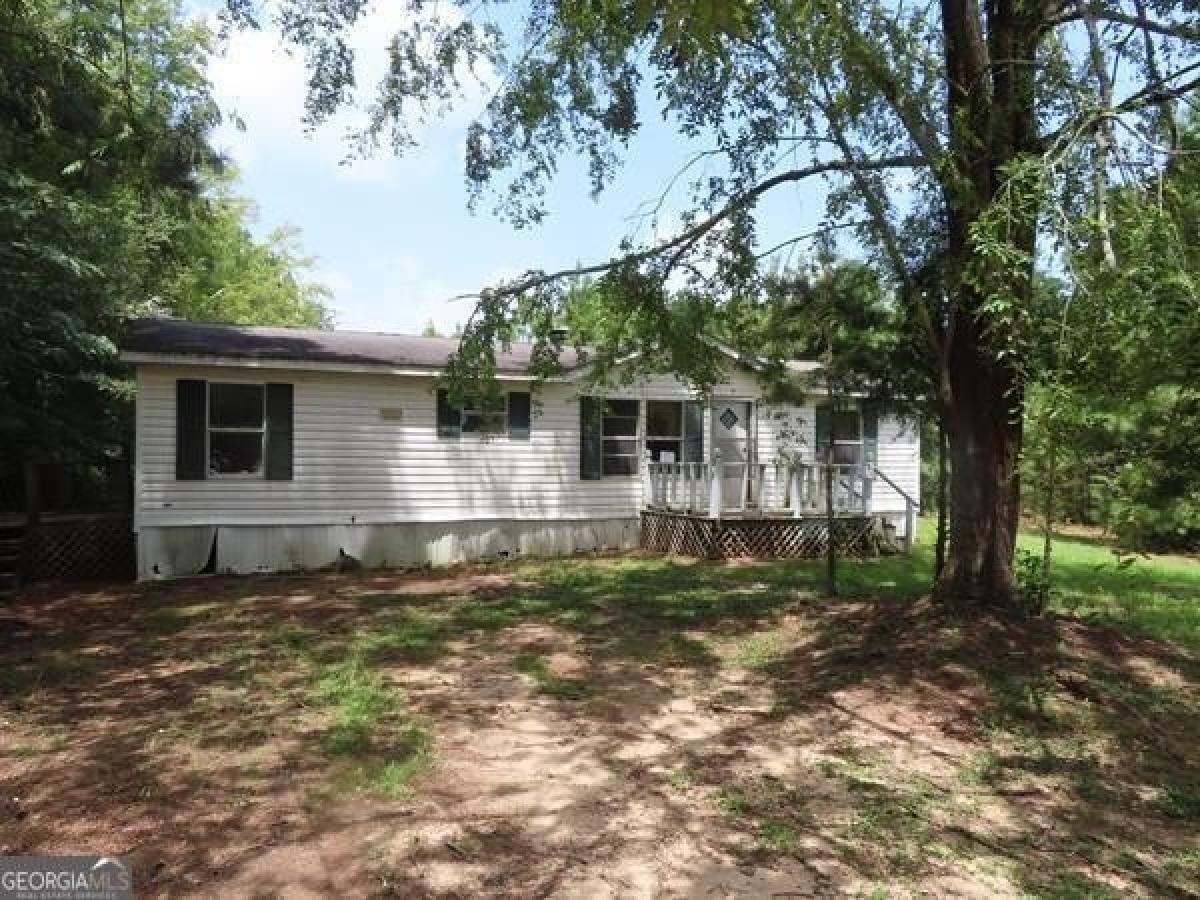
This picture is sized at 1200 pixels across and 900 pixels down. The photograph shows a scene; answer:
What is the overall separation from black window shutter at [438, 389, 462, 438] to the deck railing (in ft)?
11.6

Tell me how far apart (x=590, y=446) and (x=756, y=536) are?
316 centimetres

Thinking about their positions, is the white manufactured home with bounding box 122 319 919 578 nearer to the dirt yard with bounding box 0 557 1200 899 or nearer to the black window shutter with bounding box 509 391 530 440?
the black window shutter with bounding box 509 391 530 440

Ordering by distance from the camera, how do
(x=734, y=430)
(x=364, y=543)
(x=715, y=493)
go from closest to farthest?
(x=364, y=543), (x=715, y=493), (x=734, y=430)

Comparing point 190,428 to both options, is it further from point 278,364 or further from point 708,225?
point 708,225

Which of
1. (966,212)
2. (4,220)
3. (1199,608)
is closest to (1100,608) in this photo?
(1199,608)

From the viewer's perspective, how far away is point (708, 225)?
350 inches

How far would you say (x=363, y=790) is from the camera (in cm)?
446

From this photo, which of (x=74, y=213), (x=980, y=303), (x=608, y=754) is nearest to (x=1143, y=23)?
(x=980, y=303)

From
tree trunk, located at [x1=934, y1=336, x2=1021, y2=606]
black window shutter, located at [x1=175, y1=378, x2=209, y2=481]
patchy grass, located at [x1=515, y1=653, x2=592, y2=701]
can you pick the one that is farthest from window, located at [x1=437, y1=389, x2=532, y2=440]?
tree trunk, located at [x1=934, y1=336, x2=1021, y2=606]

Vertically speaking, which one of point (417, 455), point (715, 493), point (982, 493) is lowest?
point (715, 493)

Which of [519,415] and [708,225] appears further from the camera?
[519,415]

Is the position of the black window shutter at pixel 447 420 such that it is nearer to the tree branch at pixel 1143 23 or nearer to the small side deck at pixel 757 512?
the small side deck at pixel 757 512

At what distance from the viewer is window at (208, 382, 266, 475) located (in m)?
12.3

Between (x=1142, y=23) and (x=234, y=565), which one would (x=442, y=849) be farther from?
(x=234, y=565)
